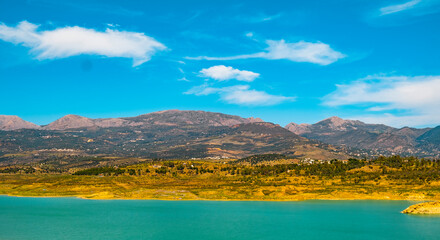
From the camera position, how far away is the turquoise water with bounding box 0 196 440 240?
305 feet

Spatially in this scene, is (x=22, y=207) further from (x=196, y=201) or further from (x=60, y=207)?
(x=196, y=201)

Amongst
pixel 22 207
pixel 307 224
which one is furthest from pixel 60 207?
pixel 307 224

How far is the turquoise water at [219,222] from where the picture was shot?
92875mm

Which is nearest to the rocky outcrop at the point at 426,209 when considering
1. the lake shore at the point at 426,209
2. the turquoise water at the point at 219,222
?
the lake shore at the point at 426,209

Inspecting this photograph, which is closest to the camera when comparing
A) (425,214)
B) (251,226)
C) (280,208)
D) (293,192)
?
(251,226)

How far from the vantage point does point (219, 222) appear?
110625 millimetres

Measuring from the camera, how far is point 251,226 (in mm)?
103750

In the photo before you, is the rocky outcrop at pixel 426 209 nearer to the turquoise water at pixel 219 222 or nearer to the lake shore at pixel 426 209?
the lake shore at pixel 426 209

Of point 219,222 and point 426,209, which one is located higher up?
point 426,209

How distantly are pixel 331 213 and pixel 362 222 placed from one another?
1858 cm

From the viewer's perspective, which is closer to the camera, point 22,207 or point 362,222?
point 362,222

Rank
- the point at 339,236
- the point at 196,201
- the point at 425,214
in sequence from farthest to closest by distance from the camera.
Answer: the point at 196,201 → the point at 425,214 → the point at 339,236

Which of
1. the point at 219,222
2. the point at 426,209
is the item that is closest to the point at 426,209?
the point at 426,209

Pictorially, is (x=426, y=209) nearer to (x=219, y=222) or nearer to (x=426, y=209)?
(x=426, y=209)
